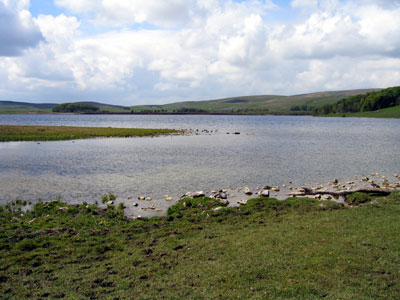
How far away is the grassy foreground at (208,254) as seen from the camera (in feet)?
32.7

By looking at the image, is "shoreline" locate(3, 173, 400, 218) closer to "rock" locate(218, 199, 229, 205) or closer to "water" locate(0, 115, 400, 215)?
"rock" locate(218, 199, 229, 205)

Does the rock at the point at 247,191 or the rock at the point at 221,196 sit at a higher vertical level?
the rock at the point at 221,196

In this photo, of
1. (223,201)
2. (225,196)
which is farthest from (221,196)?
(223,201)

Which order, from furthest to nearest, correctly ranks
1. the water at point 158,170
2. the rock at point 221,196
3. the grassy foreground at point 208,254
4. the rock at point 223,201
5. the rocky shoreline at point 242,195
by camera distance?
the water at point 158,170
the rock at point 221,196
the rocky shoreline at point 242,195
the rock at point 223,201
the grassy foreground at point 208,254

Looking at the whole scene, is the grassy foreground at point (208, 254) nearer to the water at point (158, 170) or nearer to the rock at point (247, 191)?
the water at point (158, 170)

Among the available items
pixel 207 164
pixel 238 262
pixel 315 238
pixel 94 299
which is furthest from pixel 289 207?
pixel 207 164

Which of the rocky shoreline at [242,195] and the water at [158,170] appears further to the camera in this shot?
the water at [158,170]

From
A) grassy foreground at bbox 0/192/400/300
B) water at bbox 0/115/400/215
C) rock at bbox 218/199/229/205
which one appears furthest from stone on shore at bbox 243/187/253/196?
grassy foreground at bbox 0/192/400/300

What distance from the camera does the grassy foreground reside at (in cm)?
997

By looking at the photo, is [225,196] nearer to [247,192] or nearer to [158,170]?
[247,192]

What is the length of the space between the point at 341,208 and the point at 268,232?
6.88 m

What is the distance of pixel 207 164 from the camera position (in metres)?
39.8

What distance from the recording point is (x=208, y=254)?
1280cm

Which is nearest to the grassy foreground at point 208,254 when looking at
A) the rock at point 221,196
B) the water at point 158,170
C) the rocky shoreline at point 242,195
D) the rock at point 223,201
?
the rock at point 223,201
